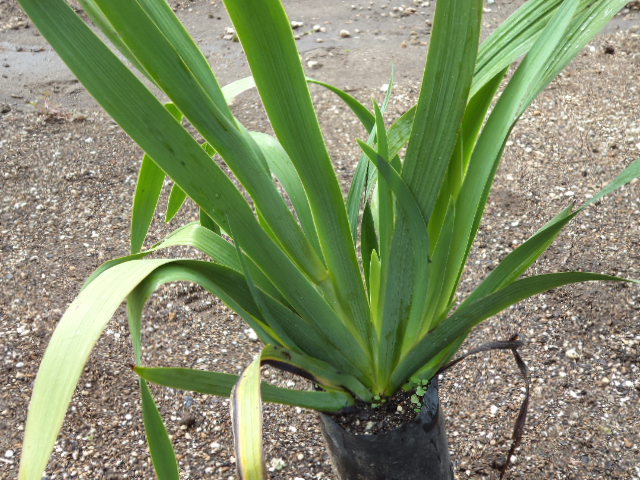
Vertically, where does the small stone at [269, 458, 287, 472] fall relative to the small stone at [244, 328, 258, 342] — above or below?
below

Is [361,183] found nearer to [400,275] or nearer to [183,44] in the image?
[400,275]

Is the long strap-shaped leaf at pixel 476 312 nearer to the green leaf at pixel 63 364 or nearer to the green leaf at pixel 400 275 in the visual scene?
the green leaf at pixel 400 275

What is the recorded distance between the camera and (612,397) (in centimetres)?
144

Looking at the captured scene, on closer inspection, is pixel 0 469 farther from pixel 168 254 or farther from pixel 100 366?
pixel 168 254

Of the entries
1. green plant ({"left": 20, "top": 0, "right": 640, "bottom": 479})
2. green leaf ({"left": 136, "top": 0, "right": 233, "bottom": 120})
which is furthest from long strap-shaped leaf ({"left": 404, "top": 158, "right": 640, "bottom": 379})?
green leaf ({"left": 136, "top": 0, "right": 233, "bottom": 120})

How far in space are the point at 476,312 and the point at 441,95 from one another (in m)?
0.28

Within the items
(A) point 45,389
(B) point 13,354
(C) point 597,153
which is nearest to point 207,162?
(A) point 45,389

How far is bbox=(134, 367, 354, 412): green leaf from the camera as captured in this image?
79cm

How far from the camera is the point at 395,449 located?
38.9 inches

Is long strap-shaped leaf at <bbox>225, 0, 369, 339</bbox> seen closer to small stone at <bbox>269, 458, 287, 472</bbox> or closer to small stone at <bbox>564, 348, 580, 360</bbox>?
small stone at <bbox>269, 458, 287, 472</bbox>

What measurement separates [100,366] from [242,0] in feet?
3.91

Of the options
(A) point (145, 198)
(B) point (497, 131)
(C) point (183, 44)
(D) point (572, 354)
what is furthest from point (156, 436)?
(D) point (572, 354)

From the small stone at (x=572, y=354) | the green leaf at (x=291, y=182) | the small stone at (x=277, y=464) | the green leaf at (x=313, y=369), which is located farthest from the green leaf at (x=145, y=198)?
the small stone at (x=572, y=354)

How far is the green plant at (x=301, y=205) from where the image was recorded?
0.66 m
